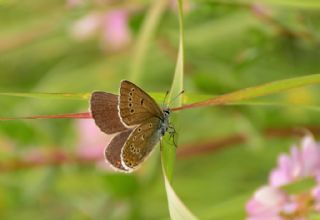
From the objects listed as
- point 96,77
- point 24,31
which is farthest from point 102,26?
point 24,31

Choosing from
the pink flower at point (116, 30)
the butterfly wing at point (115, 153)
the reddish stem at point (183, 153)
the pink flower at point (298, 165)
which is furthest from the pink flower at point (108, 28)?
the butterfly wing at point (115, 153)

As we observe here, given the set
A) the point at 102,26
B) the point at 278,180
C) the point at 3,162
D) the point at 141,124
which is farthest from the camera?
the point at 102,26

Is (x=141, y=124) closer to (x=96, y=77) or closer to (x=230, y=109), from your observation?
(x=230, y=109)

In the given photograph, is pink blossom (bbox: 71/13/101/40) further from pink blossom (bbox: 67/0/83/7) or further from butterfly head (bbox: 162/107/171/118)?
butterfly head (bbox: 162/107/171/118)

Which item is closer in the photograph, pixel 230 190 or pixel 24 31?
pixel 230 190

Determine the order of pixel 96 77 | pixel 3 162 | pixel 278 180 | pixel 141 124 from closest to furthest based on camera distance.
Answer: pixel 141 124 → pixel 278 180 → pixel 3 162 → pixel 96 77

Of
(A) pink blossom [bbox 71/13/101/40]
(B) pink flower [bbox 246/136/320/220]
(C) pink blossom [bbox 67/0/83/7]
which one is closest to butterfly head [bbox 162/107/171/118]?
(B) pink flower [bbox 246/136/320/220]

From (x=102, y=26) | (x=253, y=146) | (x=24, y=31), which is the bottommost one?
(x=253, y=146)

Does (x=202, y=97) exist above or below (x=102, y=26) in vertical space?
below
